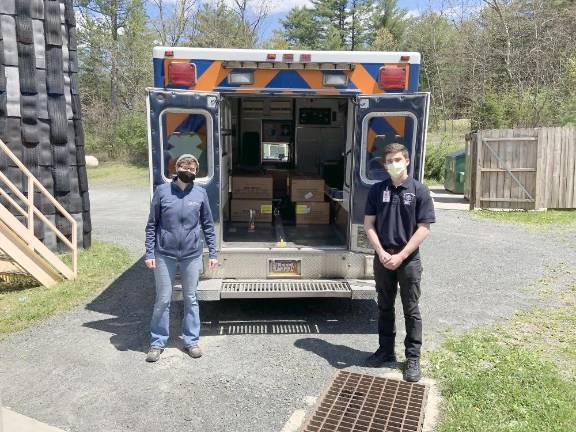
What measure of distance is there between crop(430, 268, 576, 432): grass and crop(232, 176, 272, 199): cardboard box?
10.8ft

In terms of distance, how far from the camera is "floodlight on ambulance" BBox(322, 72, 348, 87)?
564 centimetres

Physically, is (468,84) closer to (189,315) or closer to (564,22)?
(564,22)

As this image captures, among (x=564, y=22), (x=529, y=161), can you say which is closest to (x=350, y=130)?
(x=529, y=161)

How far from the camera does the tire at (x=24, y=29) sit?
8.66 meters

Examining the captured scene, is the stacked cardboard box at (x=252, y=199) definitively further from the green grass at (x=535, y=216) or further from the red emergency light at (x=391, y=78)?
the green grass at (x=535, y=216)

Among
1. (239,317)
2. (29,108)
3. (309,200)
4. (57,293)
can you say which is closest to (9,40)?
(29,108)

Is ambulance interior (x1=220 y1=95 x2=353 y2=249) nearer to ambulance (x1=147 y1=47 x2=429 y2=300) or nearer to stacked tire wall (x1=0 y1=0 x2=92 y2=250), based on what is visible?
ambulance (x1=147 y1=47 x2=429 y2=300)

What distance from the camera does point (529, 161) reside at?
1410cm

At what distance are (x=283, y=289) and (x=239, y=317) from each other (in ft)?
3.11

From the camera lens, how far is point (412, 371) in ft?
15.1

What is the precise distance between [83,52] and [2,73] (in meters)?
32.8

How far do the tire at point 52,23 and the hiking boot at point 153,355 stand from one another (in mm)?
6518

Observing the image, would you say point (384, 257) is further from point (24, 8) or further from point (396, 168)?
point (24, 8)

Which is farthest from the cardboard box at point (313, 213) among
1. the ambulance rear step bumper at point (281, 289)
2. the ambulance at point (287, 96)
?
the ambulance rear step bumper at point (281, 289)
